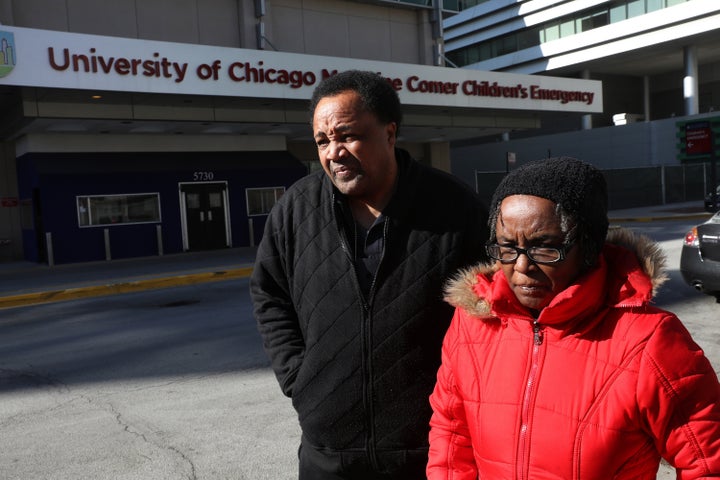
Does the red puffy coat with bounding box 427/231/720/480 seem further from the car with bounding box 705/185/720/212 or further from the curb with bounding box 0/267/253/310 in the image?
the car with bounding box 705/185/720/212

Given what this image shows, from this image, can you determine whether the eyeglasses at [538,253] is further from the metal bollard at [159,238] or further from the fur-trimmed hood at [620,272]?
the metal bollard at [159,238]

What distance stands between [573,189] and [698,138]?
30.0 meters

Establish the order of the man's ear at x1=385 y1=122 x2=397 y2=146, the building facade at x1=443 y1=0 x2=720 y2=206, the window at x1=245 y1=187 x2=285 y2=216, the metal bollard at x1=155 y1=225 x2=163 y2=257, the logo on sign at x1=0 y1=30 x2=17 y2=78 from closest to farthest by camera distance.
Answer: the man's ear at x1=385 y1=122 x2=397 y2=146 → the logo on sign at x1=0 y1=30 x2=17 y2=78 → the metal bollard at x1=155 y1=225 x2=163 y2=257 → the window at x1=245 y1=187 x2=285 y2=216 → the building facade at x1=443 y1=0 x2=720 y2=206

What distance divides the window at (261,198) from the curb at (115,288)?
785 centimetres

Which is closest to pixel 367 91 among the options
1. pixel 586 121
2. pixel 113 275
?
pixel 113 275

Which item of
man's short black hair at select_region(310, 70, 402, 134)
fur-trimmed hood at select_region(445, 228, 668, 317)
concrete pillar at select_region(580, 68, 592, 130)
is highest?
concrete pillar at select_region(580, 68, 592, 130)

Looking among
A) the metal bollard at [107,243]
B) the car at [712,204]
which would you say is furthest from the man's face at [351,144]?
the car at [712,204]

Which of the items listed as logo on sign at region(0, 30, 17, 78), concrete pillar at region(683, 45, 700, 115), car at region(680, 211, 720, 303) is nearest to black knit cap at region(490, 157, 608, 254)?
car at region(680, 211, 720, 303)

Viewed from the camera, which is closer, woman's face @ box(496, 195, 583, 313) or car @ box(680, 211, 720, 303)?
woman's face @ box(496, 195, 583, 313)

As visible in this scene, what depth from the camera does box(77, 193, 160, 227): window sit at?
1864 centimetres

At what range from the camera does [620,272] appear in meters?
1.68

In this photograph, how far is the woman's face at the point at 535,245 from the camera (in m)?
1.63

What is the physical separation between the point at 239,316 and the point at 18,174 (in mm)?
13885

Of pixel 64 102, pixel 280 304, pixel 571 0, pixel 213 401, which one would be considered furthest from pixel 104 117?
pixel 571 0
